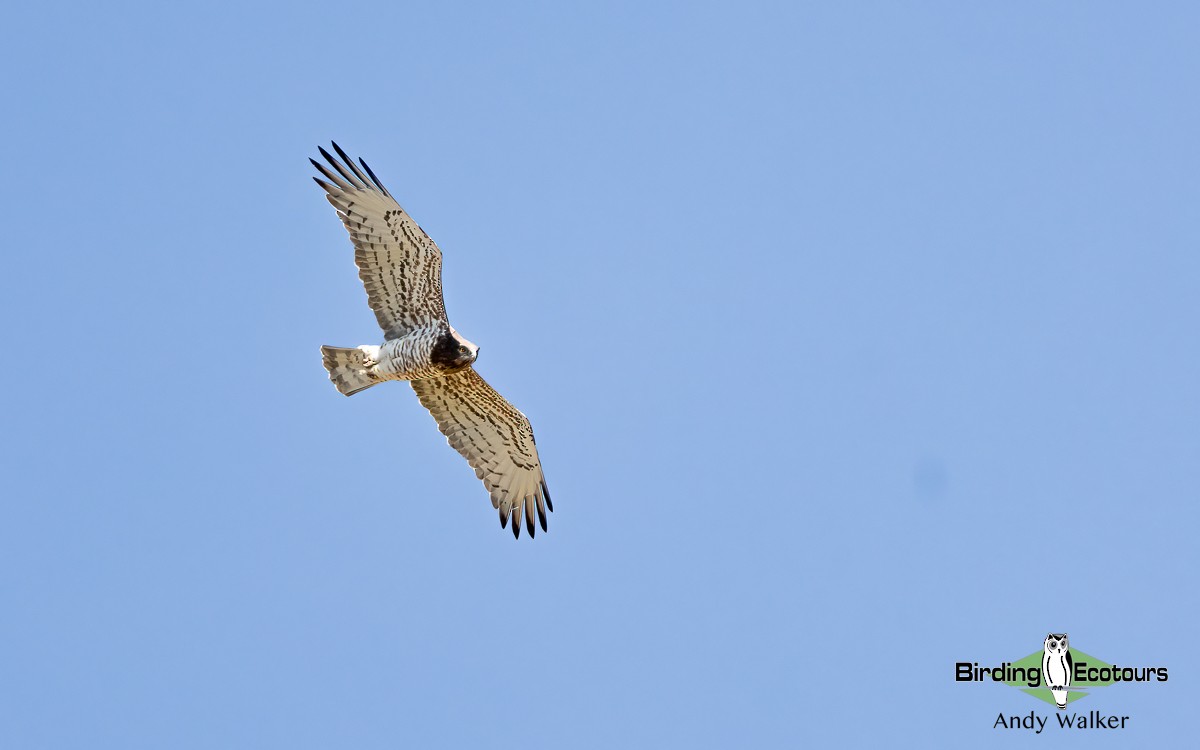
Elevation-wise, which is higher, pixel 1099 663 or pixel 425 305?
pixel 425 305

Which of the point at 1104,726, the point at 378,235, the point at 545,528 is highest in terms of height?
the point at 378,235

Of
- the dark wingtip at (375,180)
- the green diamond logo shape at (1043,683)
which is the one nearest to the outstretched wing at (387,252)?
the dark wingtip at (375,180)

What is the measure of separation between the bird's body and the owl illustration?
6.17 meters

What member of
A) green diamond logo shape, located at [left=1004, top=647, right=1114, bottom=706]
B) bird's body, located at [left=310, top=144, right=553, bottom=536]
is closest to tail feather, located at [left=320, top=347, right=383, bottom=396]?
bird's body, located at [left=310, top=144, right=553, bottom=536]

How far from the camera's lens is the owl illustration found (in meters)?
21.9

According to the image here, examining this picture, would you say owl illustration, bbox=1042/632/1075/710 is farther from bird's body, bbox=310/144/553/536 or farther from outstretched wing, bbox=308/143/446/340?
outstretched wing, bbox=308/143/446/340

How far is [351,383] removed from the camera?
2072 centimetres

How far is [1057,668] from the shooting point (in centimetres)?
2197

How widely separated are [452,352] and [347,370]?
1.32 m

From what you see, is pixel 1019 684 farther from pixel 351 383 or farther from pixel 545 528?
pixel 351 383

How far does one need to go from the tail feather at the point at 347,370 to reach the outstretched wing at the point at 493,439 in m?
0.75

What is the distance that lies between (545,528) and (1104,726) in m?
6.76

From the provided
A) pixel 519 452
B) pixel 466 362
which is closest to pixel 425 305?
pixel 466 362

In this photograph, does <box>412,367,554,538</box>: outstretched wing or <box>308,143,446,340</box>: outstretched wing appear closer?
<box>308,143,446,340</box>: outstretched wing
